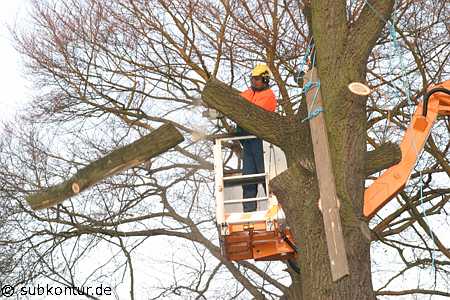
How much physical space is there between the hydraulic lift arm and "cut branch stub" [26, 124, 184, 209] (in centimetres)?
156

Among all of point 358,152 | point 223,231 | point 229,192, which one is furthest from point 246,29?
point 358,152

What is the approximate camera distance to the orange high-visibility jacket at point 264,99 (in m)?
6.81

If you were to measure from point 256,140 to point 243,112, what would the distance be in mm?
1714

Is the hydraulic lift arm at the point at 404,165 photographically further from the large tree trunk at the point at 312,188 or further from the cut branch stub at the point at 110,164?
the cut branch stub at the point at 110,164

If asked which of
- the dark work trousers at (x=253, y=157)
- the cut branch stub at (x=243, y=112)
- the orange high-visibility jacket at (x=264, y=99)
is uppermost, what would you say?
the orange high-visibility jacket at (x=264, y=99)

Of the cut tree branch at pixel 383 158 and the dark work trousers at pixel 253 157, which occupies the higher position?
the dark work trousers at pixel 253 157

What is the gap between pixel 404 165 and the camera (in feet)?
17.6

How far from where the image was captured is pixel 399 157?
515 centimetres

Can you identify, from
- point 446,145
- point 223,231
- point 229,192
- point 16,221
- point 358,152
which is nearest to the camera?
point 358,152

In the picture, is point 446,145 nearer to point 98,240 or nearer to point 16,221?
point 98,240

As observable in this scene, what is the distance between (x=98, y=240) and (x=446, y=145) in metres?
4.55

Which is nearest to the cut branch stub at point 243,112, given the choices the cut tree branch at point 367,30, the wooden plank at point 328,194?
the wooden plank at point 328,194

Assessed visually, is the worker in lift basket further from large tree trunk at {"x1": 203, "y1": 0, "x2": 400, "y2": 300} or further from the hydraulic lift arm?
the hydraulic lift arm

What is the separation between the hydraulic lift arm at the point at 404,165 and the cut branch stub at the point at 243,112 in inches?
31.8
